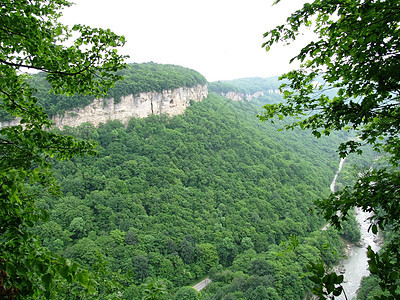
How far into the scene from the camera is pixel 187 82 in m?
72.0

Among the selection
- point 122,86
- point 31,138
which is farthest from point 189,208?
point 31,138

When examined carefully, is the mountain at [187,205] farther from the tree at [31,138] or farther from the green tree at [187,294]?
the tree at [31,138]

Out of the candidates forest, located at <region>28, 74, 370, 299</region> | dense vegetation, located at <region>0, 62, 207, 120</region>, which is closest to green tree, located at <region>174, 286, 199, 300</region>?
forest, located at <region>28, 74, 370, 299</region>

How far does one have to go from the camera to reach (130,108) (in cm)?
5756

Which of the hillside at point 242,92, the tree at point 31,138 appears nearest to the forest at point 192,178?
the tree at point 31,138

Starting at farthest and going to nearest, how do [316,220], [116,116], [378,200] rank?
[116,116]
[316,220]
[378,200]

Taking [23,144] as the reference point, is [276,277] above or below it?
below

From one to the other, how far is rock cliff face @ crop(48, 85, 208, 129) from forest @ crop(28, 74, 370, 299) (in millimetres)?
1849

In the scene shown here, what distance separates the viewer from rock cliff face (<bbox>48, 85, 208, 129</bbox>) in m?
49.3

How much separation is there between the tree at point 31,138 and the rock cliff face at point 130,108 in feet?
161

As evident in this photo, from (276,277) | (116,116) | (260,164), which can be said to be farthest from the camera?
(260,164)

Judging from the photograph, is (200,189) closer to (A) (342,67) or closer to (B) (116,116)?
(B) (116,116)

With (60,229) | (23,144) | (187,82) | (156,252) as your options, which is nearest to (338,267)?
(156,252)

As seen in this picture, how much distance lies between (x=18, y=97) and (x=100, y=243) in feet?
102
